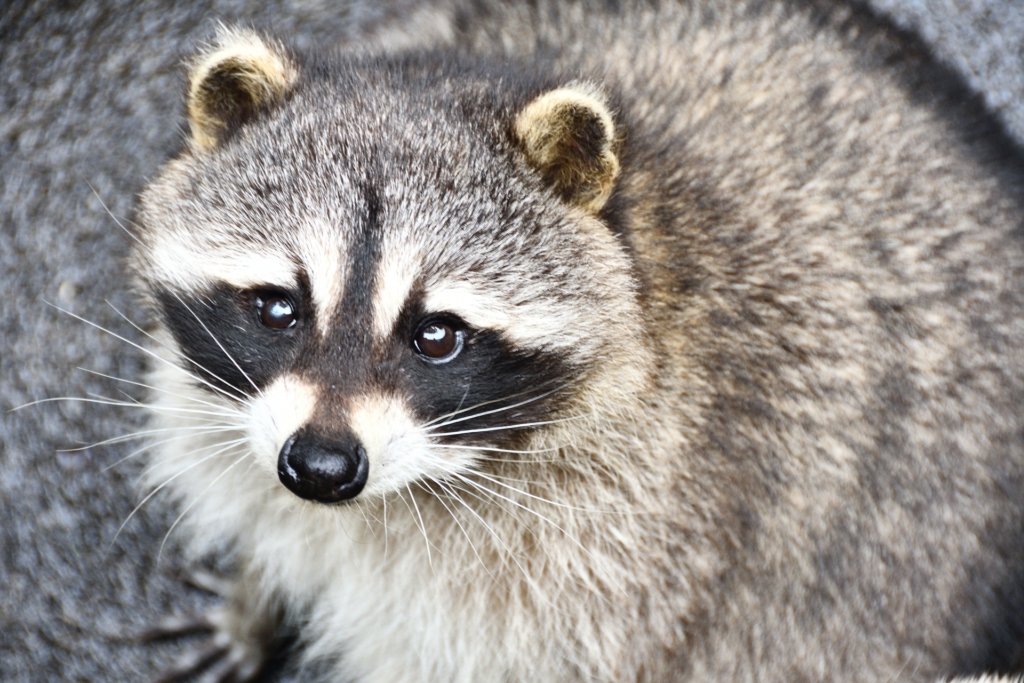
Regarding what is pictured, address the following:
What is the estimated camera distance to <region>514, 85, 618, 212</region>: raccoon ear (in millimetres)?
2260

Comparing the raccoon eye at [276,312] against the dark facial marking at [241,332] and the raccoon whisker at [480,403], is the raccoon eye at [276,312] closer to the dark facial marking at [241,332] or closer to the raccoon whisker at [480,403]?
the dark facial marking at [241,332]

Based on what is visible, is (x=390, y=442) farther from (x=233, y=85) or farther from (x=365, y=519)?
(x=233, y=85)

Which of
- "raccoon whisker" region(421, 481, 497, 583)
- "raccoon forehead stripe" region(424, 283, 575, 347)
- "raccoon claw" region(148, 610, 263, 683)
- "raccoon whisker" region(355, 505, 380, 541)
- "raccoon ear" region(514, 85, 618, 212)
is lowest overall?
"raccoon claw" region(148, 610, 263, 683)

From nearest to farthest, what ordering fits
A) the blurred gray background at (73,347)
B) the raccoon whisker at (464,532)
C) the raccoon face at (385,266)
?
the raccoon face at (385,266)
the raccoon whisker at (464,532)
the blurred gray background at (73,347)

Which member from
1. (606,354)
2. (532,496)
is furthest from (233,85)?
(532,496)

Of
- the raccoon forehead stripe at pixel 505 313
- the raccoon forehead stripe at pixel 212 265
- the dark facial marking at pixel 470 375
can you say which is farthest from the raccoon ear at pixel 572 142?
the raccoon forehead stripe at pixel 212 265

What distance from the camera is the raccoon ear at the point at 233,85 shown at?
242 centimetres

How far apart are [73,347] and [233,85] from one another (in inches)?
49.6

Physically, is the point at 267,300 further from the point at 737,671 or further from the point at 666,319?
the point at 737,671

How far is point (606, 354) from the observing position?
7.94 ft

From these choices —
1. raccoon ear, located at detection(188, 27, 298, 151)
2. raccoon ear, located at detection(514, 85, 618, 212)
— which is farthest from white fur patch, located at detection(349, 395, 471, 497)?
raccoon ear, located at detection(188, 27, 298, 151)

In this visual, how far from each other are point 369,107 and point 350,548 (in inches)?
45.1

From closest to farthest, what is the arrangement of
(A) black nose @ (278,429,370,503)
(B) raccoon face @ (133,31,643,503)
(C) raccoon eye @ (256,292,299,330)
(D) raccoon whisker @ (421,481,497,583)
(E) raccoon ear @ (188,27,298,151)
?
(A) black nose @ (278,429,370,503)
(B) raccoon face @ (133,31,643,503)
(C) raccoon eye @ (256,292,299,330)
(E) raccoon ear @ (188,27,298,151)
(D) raccoon whisker @ (421,481,497,583)

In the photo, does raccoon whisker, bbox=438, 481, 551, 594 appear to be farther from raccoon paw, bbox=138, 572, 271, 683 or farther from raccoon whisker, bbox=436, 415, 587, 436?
raccoon paw, bbox=138, 572, 271, 683
